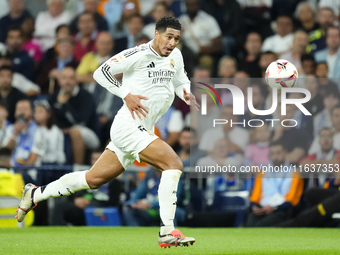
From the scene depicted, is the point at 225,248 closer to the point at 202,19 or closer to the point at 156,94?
the point at 156,94

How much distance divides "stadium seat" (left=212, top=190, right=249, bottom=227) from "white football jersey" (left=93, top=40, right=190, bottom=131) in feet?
13.1

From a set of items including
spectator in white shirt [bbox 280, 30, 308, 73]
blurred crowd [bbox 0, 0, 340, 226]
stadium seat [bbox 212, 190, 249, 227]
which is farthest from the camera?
spectator in white shirt [bbox 280, 30, 308, 73]

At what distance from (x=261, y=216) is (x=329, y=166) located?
1.50 m

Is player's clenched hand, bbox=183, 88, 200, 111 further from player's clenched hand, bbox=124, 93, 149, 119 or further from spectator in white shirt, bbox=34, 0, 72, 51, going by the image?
spectator in white shirt, bbox=34, 0, 72, 51

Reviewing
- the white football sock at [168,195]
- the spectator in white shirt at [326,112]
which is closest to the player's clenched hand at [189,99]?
the white football sock at [168,195]

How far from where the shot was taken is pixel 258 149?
36.2 ft

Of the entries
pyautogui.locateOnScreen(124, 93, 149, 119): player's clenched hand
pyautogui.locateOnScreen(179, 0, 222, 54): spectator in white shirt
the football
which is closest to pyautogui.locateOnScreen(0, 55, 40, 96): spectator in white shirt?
pyautogui.locateOnScreen(179, 0, 222, 54): spectator in white shirt

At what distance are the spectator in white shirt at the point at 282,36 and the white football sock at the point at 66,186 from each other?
7.20 m

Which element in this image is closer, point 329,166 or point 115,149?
point 115,149

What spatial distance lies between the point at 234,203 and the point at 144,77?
4375 mm

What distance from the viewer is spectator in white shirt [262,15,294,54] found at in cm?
1328

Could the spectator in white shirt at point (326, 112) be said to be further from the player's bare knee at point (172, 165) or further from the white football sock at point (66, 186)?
the white football sock at point (66, 186)

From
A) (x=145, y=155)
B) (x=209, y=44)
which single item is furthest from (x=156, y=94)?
(x=209, y=44)

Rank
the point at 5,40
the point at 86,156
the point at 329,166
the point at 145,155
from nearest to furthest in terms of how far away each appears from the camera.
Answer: the point at 145,155 < the point at 329,166 < the point at 86,156 < the point at 5,40
